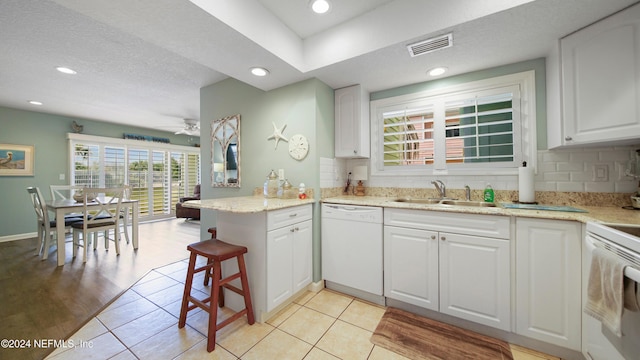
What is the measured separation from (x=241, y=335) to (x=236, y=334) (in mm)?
41

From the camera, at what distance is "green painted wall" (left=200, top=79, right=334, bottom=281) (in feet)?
7.80

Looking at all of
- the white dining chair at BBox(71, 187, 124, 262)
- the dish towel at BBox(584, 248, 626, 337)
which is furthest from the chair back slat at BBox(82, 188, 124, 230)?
the dish towel at BBox(584, 248, 626, 337)

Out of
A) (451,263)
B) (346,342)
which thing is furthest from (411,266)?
(346,342)

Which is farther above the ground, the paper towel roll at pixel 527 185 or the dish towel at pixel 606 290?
the paper towel roll at pixel 527 185

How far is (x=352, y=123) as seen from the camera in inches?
102

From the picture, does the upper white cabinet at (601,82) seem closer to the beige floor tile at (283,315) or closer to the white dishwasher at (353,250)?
the white dishwasher at (353,250)

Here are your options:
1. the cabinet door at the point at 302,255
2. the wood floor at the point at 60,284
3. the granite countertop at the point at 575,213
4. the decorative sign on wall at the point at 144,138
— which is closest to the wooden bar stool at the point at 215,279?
the cabinet door at the point at 302,255

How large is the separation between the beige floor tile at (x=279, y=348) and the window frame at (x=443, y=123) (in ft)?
6.14

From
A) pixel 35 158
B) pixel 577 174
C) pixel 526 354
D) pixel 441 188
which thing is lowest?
pixel 526 354

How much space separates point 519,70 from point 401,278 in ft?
7.03

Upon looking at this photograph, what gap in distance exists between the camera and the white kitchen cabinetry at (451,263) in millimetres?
A: 1591

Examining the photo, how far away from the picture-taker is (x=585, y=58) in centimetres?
154

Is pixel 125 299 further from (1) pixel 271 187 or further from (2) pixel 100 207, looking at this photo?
(2) pixel 100 207

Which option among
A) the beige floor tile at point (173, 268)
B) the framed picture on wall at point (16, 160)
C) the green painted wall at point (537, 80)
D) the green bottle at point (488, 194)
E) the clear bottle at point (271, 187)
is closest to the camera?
the green painted wall at point (537, 80)
